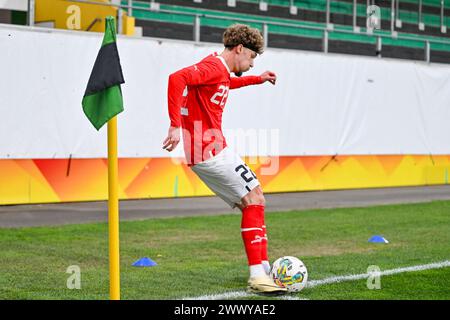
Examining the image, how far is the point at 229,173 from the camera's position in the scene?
6711mm

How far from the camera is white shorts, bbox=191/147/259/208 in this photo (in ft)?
22.0

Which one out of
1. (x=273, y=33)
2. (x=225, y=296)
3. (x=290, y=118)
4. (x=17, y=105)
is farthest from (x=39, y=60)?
(x=225, y=296)

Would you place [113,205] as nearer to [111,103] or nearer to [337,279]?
[111,103]

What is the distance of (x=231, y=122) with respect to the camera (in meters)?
15.8

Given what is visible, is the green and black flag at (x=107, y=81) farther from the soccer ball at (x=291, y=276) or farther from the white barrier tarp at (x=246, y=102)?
the white barrier tarp at (x=246, y=102)

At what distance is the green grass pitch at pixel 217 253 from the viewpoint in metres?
6.74

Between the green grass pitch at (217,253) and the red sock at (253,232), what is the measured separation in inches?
12.5

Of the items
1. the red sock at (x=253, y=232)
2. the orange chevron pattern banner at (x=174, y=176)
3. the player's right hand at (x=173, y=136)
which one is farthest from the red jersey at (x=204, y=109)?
the orange chevron pattern banner at (x=174, y=176)

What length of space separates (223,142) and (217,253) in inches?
98.1

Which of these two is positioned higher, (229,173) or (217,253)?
(229,173)

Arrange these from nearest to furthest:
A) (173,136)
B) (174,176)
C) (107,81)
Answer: (107,81) → (173,136) → (174,176)

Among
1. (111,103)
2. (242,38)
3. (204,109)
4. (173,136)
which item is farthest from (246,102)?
(111,103)

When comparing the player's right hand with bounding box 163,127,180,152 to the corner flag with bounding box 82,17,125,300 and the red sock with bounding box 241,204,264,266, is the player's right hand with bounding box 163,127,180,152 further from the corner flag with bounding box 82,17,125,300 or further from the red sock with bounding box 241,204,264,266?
the corner flag with bounding box 82,17,125,300

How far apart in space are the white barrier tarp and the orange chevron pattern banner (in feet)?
0.59
